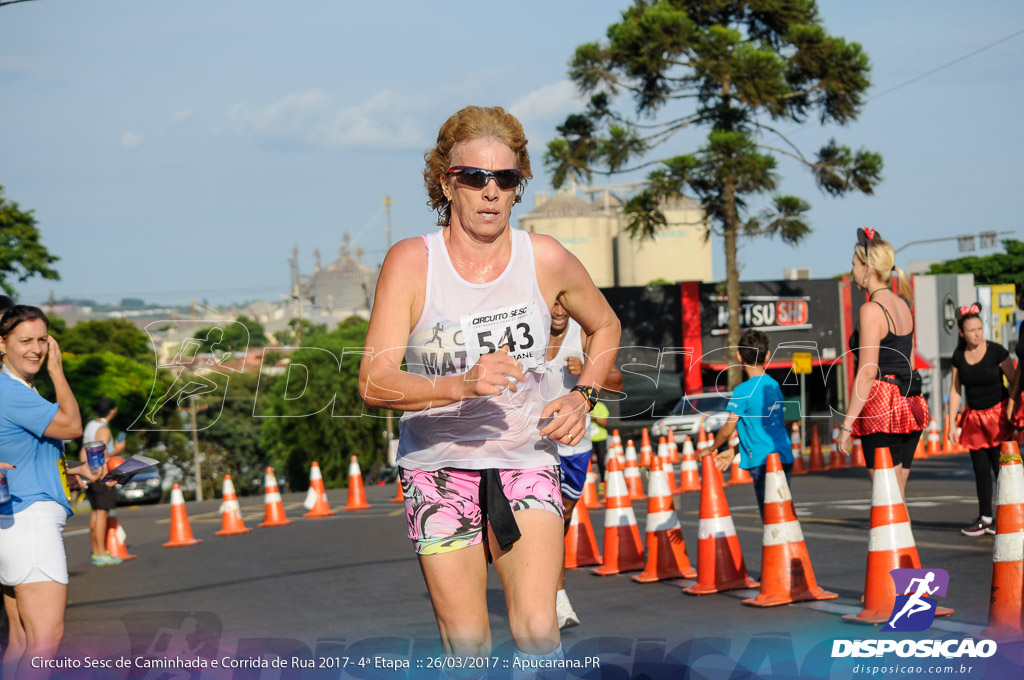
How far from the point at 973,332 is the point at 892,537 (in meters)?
4.09

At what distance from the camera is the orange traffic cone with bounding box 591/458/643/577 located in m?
9.01

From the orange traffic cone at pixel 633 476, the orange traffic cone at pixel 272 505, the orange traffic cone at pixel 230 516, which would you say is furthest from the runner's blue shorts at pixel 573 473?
the orange traffic cone at pixel 272 505

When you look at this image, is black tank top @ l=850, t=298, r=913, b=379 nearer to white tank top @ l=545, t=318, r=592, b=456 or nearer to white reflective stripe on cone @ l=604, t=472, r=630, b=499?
white tank top @ l=545, t=318, r=592, b=456

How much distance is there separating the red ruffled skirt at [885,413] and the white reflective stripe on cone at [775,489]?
1.76 ft

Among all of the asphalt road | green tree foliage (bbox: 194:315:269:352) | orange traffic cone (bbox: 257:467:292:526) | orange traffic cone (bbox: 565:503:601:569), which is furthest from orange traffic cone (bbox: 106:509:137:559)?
orange traffic cone (bbox: 565:503:601:569)

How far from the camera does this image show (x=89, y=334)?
67188 millimetres

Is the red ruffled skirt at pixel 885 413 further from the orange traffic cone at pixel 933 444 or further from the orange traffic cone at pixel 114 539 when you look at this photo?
the orange traffic cone at pixel 933 444

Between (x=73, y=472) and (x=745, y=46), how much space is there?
2920 cm

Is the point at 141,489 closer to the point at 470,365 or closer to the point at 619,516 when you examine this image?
the point at 619,516

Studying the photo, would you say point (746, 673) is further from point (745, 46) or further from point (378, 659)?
point (745, 46)

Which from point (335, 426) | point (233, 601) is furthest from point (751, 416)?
point (335, 426)

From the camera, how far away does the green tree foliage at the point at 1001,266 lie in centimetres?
8644

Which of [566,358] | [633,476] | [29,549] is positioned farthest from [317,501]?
[29,549]

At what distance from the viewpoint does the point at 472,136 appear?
3.79m
